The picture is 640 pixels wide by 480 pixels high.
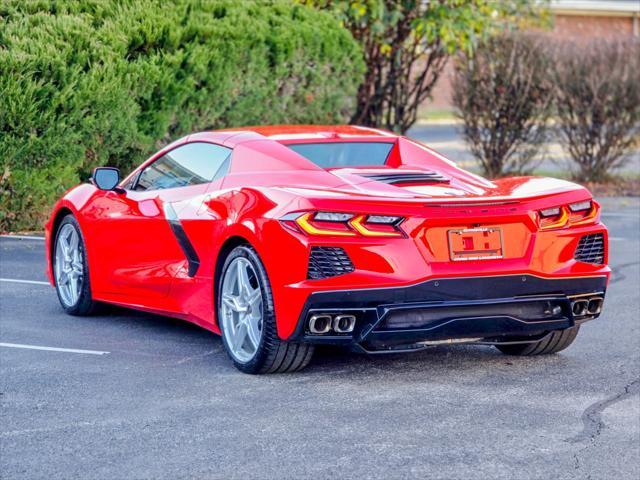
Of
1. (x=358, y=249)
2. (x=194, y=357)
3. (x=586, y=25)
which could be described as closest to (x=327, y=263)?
(x=358, y=249)

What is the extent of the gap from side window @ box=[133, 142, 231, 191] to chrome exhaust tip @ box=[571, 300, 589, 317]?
2.26m

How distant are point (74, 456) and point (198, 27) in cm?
1020

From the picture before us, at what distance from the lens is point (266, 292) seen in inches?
273

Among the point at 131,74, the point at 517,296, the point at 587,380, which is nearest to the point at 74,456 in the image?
the point at 517,296

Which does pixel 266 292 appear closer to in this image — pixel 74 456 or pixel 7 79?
pixel 74 456

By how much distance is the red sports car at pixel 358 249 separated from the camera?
6707mm

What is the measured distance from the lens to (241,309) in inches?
288

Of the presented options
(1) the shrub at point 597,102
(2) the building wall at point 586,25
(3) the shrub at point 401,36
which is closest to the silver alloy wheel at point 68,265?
(3) the shrub at point 401,36

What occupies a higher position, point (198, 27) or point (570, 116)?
point (198, 27)

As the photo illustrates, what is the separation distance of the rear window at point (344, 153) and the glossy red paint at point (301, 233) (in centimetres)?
7

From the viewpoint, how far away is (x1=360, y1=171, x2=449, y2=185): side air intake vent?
24.1ft

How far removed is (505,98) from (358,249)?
1250 cm

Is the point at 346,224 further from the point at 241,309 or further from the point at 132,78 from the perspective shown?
the point at 132,78

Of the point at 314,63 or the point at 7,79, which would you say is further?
the point at 314,63
